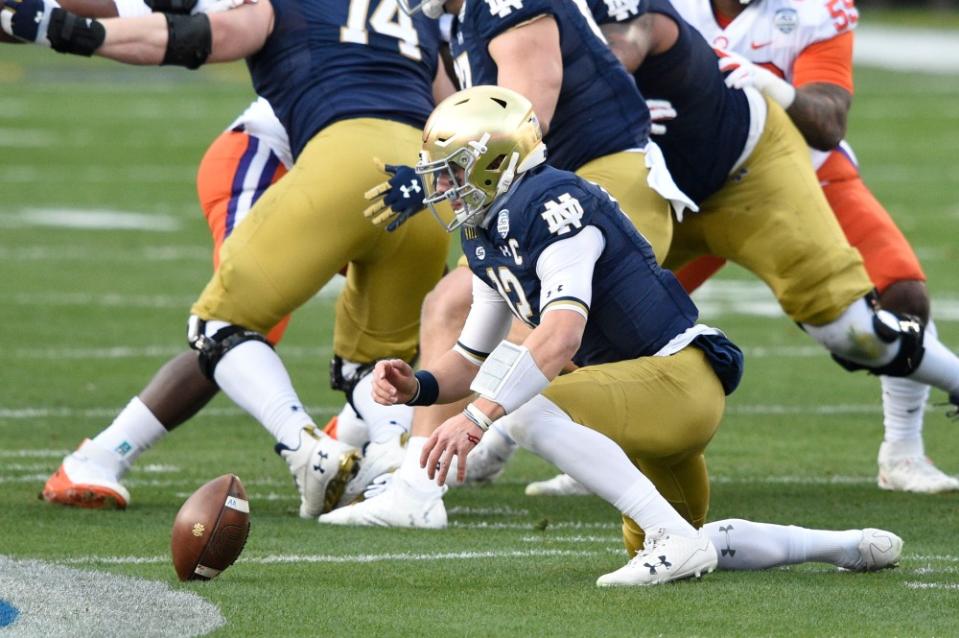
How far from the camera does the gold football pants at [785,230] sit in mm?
6039

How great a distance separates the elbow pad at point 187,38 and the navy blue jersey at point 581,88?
74 cm

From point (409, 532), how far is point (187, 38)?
155 centimetres

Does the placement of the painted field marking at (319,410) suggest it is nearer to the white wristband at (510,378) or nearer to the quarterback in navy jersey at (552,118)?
the quarterback in navy jersey at (552,118)

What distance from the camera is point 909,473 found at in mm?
6434

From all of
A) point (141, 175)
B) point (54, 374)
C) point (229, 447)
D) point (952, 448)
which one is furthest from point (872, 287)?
point (141, 175)

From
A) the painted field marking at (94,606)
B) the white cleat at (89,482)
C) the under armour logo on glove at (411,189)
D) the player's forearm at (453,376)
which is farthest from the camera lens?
the white cleat at (89,482)

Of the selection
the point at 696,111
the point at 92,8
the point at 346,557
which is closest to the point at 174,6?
the point at 92,8

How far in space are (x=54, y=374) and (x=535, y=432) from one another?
4450 mm

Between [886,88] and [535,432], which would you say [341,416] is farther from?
[886,88]

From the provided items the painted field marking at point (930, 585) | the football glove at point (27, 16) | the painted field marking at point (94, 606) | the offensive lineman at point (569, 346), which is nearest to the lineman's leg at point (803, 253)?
the offensive lineman at point (569, 346)

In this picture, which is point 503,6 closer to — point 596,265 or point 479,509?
point 596,265

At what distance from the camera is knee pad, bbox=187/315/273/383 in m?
5.68

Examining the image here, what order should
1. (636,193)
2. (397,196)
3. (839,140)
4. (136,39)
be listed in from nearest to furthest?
1. (397,196)
2. (636,193)
3. (136,39)
4. (839,140)

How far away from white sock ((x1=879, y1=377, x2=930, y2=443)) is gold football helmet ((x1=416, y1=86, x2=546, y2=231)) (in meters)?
2.28
